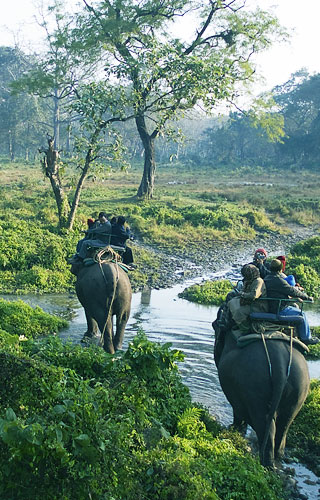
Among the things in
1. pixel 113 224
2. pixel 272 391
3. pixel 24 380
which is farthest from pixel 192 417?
pixel 113 224

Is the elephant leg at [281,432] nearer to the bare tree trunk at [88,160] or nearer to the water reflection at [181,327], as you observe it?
the water reflection at [181,327]

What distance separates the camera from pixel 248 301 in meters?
6.35

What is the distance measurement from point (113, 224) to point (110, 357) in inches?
132

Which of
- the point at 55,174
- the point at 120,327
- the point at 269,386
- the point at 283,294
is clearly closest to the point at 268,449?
the point at 269,386

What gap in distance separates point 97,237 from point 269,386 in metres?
4.99

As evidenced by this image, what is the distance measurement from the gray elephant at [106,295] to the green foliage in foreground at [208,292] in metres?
5.45

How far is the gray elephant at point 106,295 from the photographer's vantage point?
912 centimetres

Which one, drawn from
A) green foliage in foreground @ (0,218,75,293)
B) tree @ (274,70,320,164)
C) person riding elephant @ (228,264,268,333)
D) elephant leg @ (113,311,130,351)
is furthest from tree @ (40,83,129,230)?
tree @ (274,70,320,164)

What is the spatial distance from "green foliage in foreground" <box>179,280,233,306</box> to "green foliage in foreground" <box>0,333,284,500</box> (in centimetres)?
796

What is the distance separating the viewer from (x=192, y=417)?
21.7 feet

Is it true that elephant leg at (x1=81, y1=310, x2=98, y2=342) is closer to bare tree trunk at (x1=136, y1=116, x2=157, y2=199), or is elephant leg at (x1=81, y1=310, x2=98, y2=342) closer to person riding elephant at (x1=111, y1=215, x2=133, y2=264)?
person riding elephant at (x1=111, y1=215, x2=133, y2=264)

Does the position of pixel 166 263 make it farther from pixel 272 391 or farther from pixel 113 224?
pixel 272 391

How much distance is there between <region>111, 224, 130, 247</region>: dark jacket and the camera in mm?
9961

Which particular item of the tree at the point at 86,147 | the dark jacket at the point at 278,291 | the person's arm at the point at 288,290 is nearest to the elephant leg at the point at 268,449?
the dark jacket at the point at 278,291
